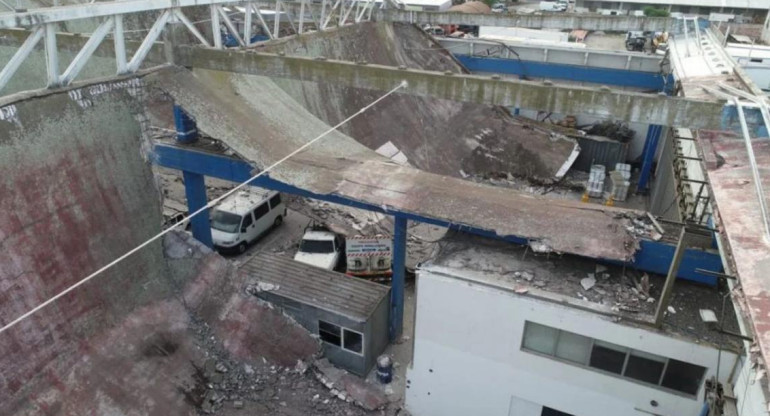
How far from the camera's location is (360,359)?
A: 382 inches

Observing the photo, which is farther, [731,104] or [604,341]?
[731,104]

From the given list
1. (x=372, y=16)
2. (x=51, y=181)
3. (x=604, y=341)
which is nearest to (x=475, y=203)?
(x=604, y=341)

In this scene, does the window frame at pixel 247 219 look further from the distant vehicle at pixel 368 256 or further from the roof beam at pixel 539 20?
the roof beam at pixel 539 20

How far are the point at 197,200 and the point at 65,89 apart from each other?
355cm

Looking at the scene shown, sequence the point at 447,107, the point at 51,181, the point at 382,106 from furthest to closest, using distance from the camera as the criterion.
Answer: the point at 447,107 → the point at 382,106 → the point at 51,181

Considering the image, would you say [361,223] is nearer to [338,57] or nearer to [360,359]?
[360,359]

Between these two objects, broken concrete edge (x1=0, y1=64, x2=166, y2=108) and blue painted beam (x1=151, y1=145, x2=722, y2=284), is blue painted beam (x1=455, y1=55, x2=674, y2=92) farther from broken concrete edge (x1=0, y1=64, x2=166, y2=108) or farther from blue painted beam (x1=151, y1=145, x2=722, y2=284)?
broken concrete edge (x1=0, y1=64, x2=166, y2=108)

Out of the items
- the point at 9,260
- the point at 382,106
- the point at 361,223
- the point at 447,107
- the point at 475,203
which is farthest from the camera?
the point at 447,107

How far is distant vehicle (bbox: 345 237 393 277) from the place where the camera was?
12.4 m

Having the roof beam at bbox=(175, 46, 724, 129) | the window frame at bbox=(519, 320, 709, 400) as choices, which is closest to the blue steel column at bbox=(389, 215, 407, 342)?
the roof beam at bbox=(175, 46, 724, 129)

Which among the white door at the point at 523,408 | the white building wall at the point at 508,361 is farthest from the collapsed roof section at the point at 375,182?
the white door at the point at 523,408

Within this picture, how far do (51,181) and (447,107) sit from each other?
14.6m

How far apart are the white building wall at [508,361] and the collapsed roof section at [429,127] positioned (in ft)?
29.2

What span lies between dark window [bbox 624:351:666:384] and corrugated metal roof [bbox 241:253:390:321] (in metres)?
4.28
